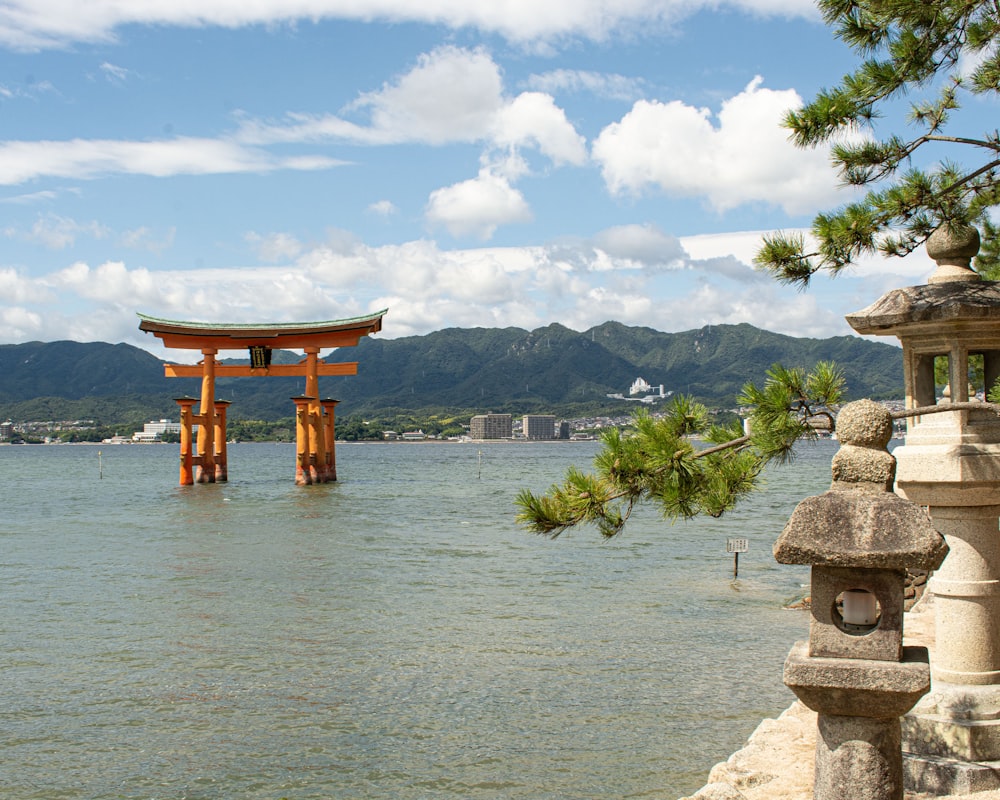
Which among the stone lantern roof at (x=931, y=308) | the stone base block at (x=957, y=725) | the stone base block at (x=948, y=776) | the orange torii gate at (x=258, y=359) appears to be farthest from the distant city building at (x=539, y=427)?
the stone base block at (x=948, y=776)

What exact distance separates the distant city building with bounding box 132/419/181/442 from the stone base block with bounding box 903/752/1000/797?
5389 inches

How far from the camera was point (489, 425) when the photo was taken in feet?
475

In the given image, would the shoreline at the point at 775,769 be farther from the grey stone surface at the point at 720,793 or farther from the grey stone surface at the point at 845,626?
the grey stone surface at the point at 845,626

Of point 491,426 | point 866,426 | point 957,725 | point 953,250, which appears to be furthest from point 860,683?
point 491,426

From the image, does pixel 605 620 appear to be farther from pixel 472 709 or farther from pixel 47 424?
pixel 47 424

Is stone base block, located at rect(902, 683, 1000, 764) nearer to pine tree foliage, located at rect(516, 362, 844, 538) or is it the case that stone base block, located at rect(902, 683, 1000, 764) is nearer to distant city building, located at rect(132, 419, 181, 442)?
pine tree foliage, located at rect(516, 362, 844, 538)

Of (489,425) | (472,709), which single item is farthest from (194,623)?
(489,425)

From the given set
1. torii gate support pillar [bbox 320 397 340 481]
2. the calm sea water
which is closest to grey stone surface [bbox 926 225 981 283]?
the calm sea water

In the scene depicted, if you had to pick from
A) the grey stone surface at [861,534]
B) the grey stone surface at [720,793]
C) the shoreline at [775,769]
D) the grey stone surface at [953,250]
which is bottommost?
the shoreline at [775,769]

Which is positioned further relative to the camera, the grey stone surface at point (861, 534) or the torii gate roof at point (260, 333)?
the torii gate roof at point (260, 333)

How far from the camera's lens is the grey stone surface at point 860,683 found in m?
3.14

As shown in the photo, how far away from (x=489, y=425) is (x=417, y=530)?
118799 mm

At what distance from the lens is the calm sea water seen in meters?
7.08

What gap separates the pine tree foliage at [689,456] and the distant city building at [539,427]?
142195 millimetres
